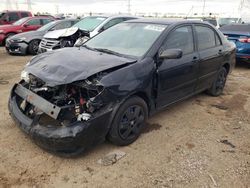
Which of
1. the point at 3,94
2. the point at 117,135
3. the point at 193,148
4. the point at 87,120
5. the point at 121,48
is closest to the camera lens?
the point at 87,120

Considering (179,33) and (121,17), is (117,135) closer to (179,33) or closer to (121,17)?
(179,33)

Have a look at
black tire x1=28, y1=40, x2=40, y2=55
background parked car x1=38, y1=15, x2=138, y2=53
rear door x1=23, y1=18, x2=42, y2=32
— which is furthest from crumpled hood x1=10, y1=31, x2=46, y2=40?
rear door x1=23, y1=18, x2=42, y2=32

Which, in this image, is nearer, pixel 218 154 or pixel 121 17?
pixel 218 154

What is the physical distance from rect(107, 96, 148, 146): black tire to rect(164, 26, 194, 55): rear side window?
1078mm

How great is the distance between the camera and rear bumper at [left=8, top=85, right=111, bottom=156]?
2.99 metres

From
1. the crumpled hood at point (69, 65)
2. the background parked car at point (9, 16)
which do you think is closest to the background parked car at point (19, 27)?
the background parked car at point (9, 16)

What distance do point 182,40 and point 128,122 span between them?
179 centimetres

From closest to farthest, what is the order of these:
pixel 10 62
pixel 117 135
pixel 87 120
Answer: pixel 87 120, pixel 117 135, pixel 10 62

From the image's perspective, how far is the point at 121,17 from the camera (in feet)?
30.9

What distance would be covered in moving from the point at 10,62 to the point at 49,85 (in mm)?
6871

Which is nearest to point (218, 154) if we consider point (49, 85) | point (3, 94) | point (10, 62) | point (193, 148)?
point (193, 148)

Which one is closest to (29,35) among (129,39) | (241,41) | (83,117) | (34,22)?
(34,22)

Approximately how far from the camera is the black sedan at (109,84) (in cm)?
308

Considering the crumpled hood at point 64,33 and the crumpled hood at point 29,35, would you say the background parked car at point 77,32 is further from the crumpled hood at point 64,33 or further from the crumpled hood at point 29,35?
the crumpled hood at point 29,35
